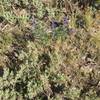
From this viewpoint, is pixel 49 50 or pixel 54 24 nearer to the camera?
pixel 49 50

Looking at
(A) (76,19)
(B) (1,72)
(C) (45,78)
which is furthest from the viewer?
(A) (76,19)

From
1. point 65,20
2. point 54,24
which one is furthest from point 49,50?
point 65,20

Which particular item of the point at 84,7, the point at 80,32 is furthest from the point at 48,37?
the point at 84,7

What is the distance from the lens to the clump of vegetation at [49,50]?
3688 millimetres

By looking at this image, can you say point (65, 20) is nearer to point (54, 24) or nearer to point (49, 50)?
point (54, 24)

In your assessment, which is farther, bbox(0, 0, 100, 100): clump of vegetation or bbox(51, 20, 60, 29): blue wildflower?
bbox(51, 20, 60, 29): blue wildflower

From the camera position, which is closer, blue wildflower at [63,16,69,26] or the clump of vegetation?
the clump of vegetation

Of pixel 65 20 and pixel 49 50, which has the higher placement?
pixel 65 20

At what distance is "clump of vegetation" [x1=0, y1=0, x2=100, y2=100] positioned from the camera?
3688 mm

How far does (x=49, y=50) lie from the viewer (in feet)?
13.1

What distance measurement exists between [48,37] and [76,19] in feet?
1.75

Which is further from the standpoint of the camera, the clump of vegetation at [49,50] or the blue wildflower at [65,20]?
the blue wildflower at [65,20]

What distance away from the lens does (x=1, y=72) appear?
3953 millimetres

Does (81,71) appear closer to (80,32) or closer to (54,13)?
(80,32)
